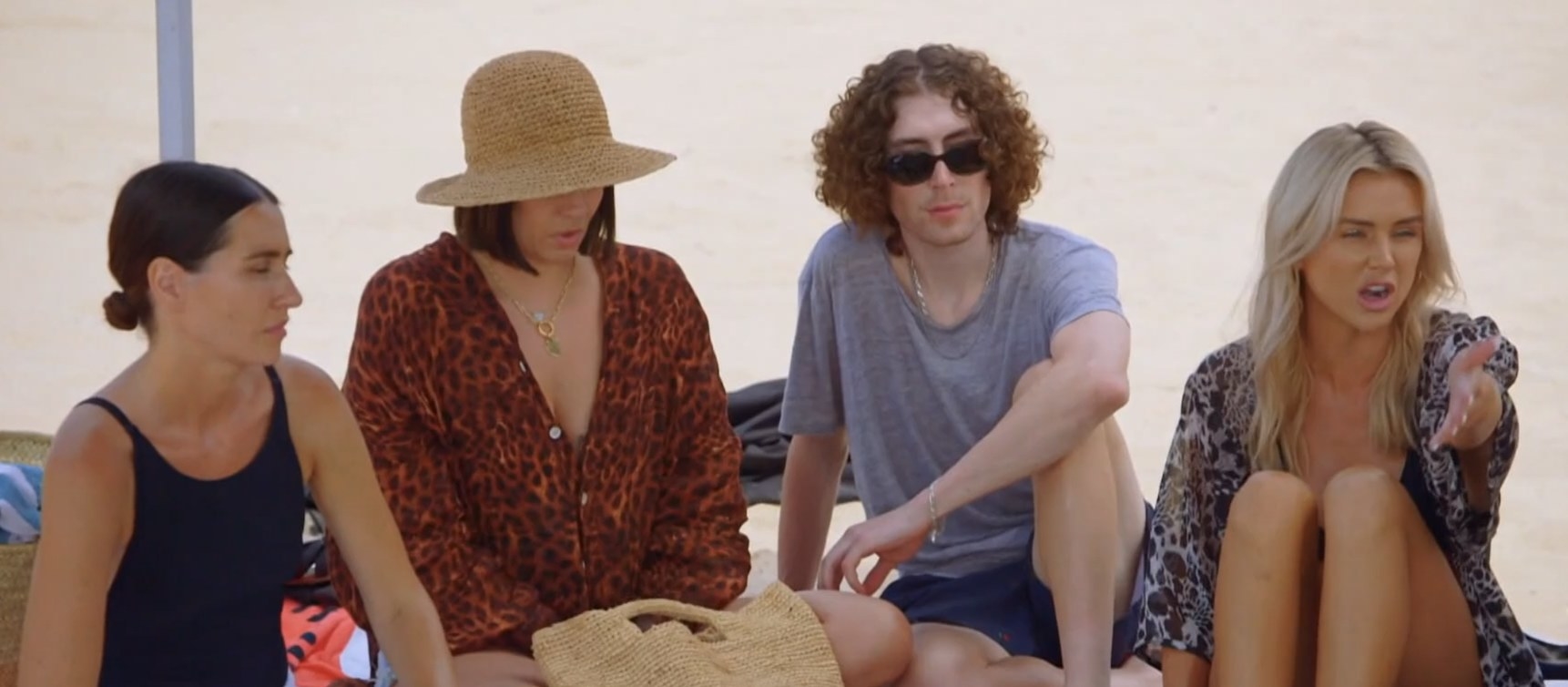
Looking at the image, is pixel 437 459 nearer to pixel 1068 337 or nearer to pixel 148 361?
pixel 148 361

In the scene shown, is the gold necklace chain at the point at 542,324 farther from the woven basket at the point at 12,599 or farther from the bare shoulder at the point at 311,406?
the woven basket at the point at 12,599

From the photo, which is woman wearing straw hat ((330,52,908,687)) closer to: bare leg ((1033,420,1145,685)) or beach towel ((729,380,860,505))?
bare leg ((1033,420,1145,685))

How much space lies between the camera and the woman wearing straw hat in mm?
3500

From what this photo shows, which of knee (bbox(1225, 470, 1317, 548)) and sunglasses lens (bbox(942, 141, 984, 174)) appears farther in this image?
sunglasses lens (bbox(942, 141, 984, 174))

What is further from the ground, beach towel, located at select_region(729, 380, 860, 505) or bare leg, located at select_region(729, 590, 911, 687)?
bare leg, located at select_region(729, 590, 911, 687)

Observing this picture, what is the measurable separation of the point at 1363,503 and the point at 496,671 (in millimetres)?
1476

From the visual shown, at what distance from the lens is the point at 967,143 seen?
12.9 ft

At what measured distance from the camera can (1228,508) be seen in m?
3.61

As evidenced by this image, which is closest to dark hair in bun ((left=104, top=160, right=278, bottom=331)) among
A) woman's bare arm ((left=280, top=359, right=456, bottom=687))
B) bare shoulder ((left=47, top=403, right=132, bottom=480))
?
bare shoulder ((left=47, top=403, right=132, bottom=480))

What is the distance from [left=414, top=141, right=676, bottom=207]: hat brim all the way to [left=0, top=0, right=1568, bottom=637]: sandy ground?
3188mm

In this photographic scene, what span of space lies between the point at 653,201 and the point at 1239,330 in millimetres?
2864

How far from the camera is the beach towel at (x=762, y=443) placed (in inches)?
217

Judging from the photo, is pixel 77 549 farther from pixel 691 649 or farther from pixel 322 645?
pixel 322 645

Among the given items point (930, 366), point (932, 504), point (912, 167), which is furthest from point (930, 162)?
point (932, 504)
